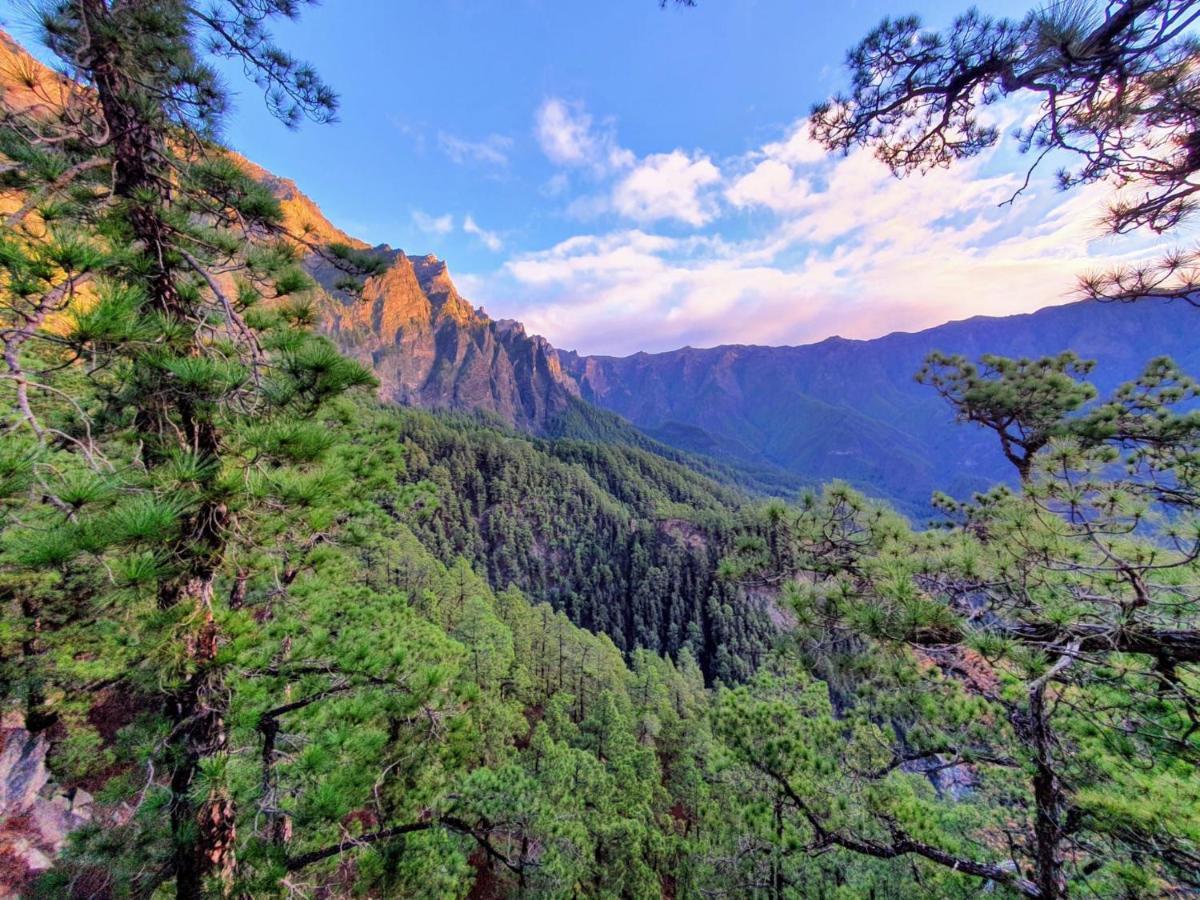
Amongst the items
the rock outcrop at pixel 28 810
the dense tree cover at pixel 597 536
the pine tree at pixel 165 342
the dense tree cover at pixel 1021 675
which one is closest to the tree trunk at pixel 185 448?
the pine tree at pixel 165 342

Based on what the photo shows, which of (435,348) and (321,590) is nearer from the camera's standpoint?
(321,590)

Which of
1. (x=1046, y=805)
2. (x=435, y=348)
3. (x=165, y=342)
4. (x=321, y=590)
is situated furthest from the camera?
(x=435, y=348)

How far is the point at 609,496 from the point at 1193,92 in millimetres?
92975

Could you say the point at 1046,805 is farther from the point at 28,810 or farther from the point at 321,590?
the point at 28,810

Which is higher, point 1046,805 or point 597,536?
point 1046,805

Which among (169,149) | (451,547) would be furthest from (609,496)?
(169,149)

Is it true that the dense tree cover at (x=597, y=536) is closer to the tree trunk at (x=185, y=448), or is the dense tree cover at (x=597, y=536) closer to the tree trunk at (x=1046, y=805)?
the tree trunk at (x=1046, y=805)

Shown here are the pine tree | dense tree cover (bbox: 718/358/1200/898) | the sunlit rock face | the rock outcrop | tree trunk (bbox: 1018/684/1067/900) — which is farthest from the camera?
the sunlit rock face

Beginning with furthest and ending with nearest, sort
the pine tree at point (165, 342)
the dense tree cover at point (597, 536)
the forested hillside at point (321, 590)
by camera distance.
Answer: the dense tree cover at point (597, 536)
the forested hillside at point (321, 590)
the pine tree at point (165, 342)

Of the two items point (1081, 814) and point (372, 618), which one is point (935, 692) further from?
point (372, 618)

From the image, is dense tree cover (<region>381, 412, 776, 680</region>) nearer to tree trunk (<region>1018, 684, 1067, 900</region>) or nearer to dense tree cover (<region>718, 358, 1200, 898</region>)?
dense tree cover (<region>718, 358, 1200, 898</region>)

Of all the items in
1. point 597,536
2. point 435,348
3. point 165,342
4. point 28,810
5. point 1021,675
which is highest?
point 435,348

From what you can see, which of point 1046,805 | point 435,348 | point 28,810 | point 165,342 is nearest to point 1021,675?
point 1046,805

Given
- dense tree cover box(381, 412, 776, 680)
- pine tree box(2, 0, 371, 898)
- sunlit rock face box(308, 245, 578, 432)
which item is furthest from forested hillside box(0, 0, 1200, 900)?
sunlit rock face box(308, 245, 578, 432)
